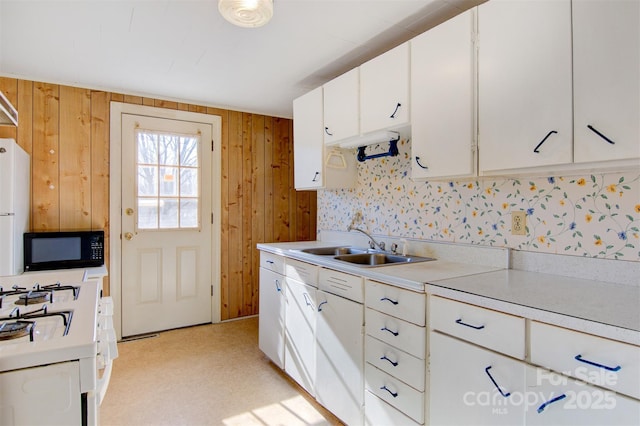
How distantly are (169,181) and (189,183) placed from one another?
186mm

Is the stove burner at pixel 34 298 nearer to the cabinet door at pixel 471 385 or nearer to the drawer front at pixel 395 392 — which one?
the drawer front at pixel 395 392

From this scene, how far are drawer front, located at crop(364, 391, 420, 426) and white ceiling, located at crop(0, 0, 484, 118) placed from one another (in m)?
1.97

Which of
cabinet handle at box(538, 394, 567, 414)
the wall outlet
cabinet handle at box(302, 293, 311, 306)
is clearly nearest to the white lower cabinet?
cabinet handle at box(302, 293, 311, 306)

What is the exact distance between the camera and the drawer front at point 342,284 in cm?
181

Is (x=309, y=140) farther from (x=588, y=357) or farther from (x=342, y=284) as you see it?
(x=588, y=357)

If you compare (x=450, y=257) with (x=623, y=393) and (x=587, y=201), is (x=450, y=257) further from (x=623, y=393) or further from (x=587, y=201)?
(x=623, y=393)

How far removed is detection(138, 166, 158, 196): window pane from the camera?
3.28 metres

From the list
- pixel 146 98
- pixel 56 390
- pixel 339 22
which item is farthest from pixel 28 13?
pixel 56 390

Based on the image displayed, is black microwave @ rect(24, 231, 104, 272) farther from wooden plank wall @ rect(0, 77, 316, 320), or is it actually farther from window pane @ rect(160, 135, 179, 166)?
window pane @ rect(160, 135, 179, 166)

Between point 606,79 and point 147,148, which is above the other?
point 147,148

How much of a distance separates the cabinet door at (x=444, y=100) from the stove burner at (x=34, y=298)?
5.70ft

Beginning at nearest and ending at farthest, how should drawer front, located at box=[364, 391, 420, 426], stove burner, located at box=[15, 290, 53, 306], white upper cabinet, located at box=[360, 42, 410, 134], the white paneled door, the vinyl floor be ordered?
stove burner, located at box=[15, 290, 53, 306]
drawer front, located at box=[364, 391, 420, 426]
white upper cabinet, located at box=[360, 42, 410, 134]
the vinyl floor
the white paneled door

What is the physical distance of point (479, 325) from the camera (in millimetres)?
1278

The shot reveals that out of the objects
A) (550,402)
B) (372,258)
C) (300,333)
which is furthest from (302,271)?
(550,402)
